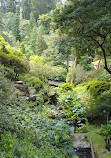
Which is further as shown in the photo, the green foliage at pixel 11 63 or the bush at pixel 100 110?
the green foliage at pixel 11 63

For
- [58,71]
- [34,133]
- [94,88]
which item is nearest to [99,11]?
[94,88]

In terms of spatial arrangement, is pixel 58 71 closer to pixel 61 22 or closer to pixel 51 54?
pixel 51 54

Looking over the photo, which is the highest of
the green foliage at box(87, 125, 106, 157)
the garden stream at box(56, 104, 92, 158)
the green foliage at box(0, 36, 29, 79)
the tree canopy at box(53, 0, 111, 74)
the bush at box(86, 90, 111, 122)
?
the tree canopy at box(53, 0, 111, 74)

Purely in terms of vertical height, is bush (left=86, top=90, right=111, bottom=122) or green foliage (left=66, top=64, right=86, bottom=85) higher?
green foliage (left=66, top=64, right=86, bottom=85)

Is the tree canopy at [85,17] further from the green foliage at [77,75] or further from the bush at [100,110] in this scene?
the green foliage at [77,75]

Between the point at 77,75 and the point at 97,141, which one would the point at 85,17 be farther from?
the point at 77,75

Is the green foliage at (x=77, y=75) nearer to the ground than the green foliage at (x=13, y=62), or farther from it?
Answer: nearer to the ground

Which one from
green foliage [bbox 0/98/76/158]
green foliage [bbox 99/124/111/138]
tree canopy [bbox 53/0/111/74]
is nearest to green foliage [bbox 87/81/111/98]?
tree canopy [bbox 53/0/111/74]

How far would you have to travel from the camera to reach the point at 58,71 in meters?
17.8

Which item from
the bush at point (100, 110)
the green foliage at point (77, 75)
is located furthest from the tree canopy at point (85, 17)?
the green foliage at point (77, 75)

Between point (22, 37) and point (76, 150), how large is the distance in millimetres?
33001

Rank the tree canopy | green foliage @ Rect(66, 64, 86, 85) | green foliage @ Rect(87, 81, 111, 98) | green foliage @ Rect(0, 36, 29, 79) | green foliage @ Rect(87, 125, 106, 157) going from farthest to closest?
green foliage @ Rect(66, 64, 86, 85) → green foliage @ Rect(87, 81, 111, 98) → green foliage @ Rect(0, 36, 29, 79) → the tree canopy → green foliage @ Rect(87, 125, 106, 157)

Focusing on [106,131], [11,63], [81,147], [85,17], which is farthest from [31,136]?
[85,17]

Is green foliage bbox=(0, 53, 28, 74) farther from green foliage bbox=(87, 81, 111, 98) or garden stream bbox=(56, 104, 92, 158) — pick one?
garden stream bbox=(56, 104, 92, 158)
